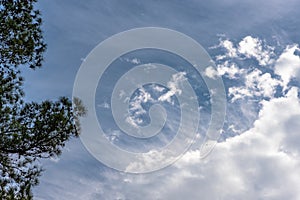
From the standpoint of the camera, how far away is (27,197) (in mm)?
19062

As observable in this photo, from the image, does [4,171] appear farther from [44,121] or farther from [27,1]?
[27,1]

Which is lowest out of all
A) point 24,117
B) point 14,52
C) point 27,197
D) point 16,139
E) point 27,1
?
point 27,197

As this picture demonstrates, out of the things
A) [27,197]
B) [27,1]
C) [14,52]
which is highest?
[27,1]

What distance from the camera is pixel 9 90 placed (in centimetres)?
1889

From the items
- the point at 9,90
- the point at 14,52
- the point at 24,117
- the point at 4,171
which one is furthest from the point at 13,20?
the point at 4,171

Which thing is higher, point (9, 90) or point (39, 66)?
point (39, 66)

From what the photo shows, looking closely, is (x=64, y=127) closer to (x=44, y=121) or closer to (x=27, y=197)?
(x=44, y=121)

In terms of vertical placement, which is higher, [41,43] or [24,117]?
[41,43]

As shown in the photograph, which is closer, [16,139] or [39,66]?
[16,139]

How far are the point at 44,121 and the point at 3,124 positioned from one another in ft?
6.28

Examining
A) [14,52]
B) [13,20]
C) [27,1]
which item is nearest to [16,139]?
[14,52]

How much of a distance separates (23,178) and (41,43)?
6.59 m

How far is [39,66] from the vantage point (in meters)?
20.4

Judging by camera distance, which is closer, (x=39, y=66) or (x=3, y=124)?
(x=3, y=124)
